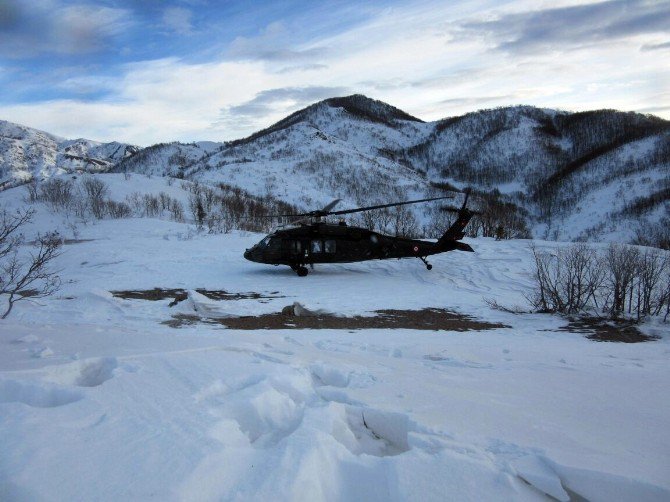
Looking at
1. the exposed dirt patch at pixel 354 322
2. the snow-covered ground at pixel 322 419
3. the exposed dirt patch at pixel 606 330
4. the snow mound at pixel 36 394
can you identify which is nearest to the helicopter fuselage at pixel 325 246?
the exposed dirt patch at pixel 354 322

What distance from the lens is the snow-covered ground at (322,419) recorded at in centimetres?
197

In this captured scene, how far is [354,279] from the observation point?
13.9m

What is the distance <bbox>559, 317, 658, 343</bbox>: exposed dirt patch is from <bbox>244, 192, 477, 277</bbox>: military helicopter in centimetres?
533

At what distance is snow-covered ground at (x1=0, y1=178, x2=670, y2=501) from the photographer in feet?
6.47

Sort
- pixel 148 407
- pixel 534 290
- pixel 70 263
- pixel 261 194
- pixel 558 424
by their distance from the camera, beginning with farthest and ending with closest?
pixel 261 194 → pixel 70 263 → pixel 534 290 → pixel 558 424 → pixel 148 407

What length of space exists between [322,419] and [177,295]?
9.15 meters

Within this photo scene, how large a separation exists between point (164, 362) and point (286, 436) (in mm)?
1584

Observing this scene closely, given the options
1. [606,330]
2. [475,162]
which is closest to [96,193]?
[606,330]

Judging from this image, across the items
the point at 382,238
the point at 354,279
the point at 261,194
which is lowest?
the point at 354,279

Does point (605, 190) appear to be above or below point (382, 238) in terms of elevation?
above

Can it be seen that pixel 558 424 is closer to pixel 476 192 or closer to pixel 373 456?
pixel 373 456

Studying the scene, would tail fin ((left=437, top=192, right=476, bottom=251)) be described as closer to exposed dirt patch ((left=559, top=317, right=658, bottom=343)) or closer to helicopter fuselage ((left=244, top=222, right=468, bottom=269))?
helicopter fuselage ((left=244, top=222, right=468, bottom=269))

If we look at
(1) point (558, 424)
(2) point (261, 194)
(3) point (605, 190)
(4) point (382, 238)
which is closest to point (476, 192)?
(3) point (605, 190)

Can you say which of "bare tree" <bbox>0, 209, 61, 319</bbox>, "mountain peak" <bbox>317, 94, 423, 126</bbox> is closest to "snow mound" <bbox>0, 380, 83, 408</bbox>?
"bare tree" <bbox>0, 209, 61, 319</bbox>
